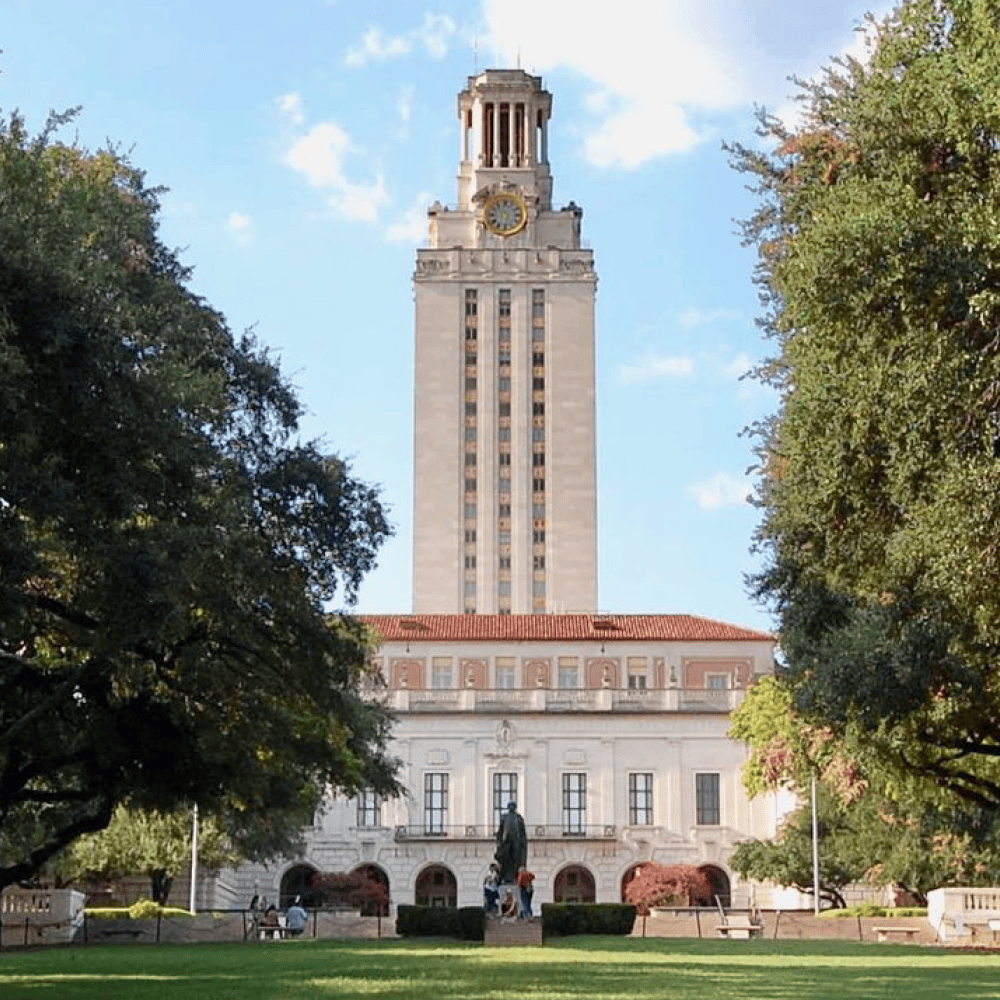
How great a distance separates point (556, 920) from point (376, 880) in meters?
32.1

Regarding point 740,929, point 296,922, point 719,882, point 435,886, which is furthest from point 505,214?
point 740,929

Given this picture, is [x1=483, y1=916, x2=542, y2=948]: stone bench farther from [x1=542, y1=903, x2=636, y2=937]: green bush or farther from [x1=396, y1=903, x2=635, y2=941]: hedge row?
[x1=542, y1=903, x2=636, y2=937]: green bush

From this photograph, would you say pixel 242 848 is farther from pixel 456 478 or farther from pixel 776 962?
pixel 456 478

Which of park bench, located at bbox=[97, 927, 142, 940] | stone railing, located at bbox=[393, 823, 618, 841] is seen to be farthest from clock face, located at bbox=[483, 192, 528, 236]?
park bench, located at bbox=[97, 927, 142, 940]

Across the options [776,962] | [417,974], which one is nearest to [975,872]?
[776,962]

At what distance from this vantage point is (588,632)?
86188 mm

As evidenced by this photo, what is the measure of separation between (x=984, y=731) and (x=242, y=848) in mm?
34912

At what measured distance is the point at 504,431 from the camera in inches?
4540

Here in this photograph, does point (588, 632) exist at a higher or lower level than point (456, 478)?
lower

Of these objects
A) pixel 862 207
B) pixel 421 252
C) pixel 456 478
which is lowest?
pixel 862 207

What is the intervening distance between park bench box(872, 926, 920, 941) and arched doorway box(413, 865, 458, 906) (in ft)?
137

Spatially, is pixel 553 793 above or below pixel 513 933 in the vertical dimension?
above

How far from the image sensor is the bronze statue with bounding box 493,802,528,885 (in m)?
40.1

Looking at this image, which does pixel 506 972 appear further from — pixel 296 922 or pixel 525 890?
pixel 296 922
